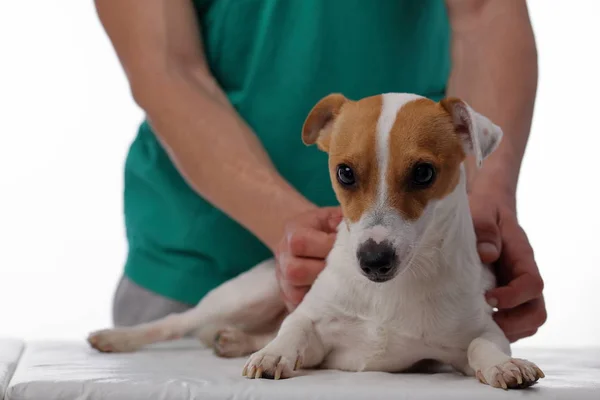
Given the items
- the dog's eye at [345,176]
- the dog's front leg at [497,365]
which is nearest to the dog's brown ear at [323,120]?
the dog's eye at [345,176]

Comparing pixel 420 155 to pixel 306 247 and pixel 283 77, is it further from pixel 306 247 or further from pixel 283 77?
pixel 283 77

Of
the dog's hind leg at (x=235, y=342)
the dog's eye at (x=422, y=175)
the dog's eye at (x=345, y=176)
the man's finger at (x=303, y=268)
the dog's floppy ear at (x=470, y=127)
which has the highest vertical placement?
the dog's floppy ear at (x=470, y=127)

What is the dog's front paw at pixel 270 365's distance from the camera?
997 mm

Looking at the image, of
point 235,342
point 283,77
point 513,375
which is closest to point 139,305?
point 235,342

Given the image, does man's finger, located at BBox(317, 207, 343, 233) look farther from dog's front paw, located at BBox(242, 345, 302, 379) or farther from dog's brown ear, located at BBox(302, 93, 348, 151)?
dog's front paw, located at BBox(242, 345, 302, 379)

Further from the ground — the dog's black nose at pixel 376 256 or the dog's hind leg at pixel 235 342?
the dog's black nose at pixel 376 256

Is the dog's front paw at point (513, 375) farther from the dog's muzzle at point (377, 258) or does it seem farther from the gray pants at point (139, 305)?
the gray pants at point (139, 305)

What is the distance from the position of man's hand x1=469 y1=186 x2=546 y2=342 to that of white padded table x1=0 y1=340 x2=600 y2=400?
3.2 inches

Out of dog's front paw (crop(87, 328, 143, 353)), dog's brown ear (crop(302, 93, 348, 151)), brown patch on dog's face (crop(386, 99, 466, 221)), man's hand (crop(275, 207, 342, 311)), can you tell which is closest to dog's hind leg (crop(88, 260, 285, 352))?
dog's front paw (crop(87, 328, 143, 353))

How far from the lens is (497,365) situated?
98cm

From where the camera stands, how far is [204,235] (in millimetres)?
1604

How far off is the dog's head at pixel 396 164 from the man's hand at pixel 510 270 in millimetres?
181

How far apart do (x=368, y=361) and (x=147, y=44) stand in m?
0.70

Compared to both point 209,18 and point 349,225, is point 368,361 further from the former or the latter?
point 209,18
